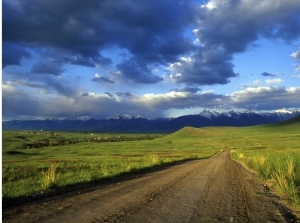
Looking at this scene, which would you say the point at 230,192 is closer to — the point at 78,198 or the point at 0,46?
the point at 78,198

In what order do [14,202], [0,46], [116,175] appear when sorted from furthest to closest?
[116,175] < [14,202] < [0,46]

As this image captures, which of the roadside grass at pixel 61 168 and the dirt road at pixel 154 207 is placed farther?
the roadside grass at pixel 61 168

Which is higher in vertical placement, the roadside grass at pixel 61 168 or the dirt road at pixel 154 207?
the dirt road at pixel 154 207

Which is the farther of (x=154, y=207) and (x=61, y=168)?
(x=61, y=168)

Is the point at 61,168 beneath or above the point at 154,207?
beneath

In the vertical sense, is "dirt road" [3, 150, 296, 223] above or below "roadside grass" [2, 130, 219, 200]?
above

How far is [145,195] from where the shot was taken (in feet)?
44.1

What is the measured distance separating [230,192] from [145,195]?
3.93m

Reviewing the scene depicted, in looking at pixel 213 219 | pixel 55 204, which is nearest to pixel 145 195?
pixel 55 204

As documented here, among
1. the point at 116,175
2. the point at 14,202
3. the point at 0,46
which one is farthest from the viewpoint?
the point at 116,175

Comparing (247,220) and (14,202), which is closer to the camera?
(247,220)

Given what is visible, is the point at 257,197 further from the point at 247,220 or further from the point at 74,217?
the point at 74,217

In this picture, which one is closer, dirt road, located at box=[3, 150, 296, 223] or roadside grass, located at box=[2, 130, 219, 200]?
dirt road, located at box=[3, 150, 296, 223]

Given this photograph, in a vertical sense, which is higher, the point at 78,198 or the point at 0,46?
the point at 0,46
